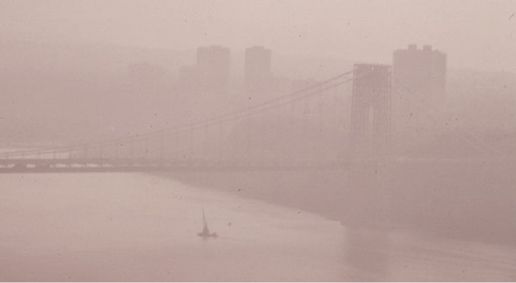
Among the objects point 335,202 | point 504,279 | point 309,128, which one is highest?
point 309,128

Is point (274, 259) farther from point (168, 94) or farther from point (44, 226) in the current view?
point (168, 94)

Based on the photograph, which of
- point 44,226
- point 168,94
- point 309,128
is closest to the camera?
point 44,226

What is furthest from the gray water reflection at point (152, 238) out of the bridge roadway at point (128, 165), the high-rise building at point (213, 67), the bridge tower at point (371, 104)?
the high-rise building at point (213, 67)

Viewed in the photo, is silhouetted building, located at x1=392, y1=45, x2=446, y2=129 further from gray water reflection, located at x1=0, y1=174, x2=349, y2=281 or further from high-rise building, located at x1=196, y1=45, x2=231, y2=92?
gray water reflection, located at x1=0, y1=174, x2=349, y2=281

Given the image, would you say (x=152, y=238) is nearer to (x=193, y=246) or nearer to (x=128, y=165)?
(x=193, y=246)

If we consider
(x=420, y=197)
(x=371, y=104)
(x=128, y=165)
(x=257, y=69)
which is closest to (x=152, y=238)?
(x=128, y=165)

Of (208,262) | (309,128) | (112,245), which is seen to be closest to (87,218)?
(112,245)

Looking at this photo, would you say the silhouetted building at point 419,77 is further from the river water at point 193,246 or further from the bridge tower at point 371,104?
the river water at point 193,246
